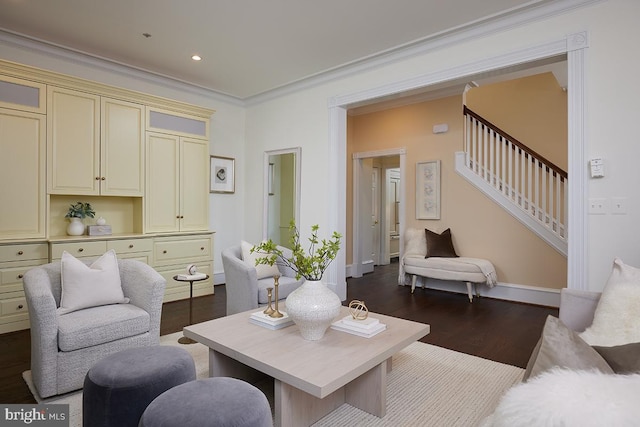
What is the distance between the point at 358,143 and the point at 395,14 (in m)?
3.30

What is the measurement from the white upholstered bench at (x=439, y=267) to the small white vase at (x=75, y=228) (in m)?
4.20

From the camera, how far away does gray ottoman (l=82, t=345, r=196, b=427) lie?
1.59m

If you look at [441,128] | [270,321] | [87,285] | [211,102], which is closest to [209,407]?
[270,321]

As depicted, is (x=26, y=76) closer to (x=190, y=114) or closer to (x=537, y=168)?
(x=190, y=114)

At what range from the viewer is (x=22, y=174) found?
141 inches

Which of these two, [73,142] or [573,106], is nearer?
[573,106]

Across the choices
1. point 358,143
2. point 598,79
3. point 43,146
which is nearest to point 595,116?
point 598,79

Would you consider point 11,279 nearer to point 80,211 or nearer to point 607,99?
point 80,211

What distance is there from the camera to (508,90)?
5602 millimetres

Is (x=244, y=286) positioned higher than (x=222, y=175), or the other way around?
(x=222, y=175)

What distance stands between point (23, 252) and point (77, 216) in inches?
26.5

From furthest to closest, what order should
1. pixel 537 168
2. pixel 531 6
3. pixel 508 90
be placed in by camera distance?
1. pixel 508 90
2. pixel 537 168
3. pixel 531 6

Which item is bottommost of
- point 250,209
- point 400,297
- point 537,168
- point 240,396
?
point 400,297

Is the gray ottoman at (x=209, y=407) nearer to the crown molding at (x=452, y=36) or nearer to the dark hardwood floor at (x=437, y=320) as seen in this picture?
the dark hardwood floor at (x=437, y=320)
